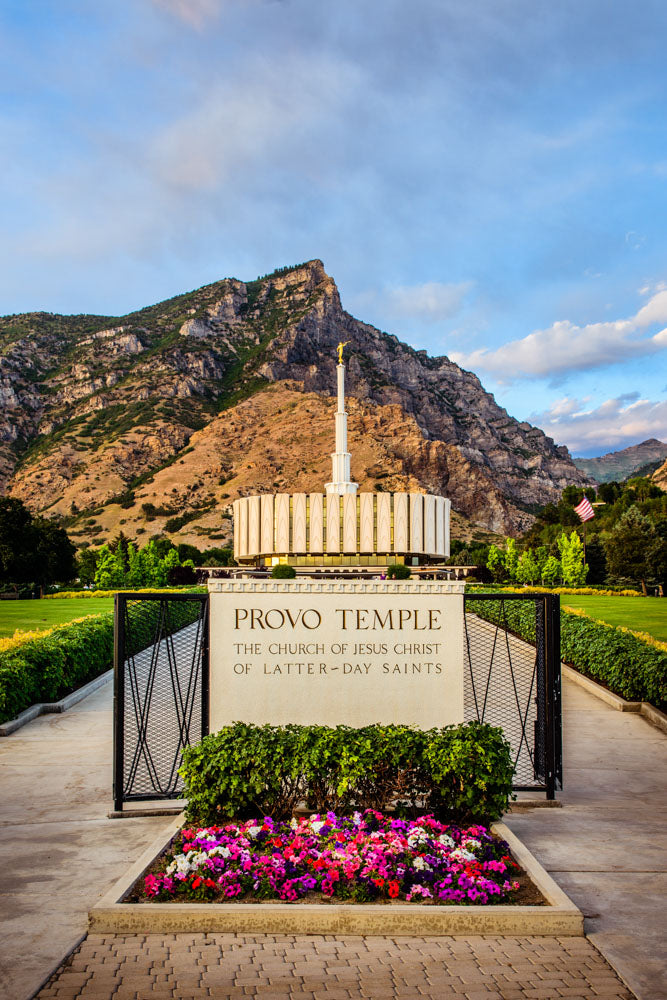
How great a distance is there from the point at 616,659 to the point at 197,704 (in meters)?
8.33

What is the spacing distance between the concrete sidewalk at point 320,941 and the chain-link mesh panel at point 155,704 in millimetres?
658

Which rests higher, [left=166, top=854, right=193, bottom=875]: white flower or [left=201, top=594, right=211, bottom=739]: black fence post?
[left=201, top=594, right=211, bottom=739]: black fence post

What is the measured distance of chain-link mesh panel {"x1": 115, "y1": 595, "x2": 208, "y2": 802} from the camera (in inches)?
291

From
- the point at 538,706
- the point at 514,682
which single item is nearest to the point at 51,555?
the point at 514,682

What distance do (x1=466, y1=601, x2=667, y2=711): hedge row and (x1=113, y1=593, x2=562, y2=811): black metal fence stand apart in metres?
1.37

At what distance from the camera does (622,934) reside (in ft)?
15.9

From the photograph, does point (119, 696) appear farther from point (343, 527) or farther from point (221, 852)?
point (343, 527)

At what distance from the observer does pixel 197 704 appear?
13938mm

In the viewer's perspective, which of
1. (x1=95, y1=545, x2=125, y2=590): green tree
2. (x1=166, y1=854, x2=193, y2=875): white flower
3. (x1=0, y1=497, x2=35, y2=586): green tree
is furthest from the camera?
(x1=0, y1=497, x2=35, y2=586): green tree

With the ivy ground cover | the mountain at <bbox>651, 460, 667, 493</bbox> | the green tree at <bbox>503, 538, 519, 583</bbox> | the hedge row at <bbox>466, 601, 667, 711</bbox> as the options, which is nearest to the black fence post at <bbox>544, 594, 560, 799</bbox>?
the ivy ground cover

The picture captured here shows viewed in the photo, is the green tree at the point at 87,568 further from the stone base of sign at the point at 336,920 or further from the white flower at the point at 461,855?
the white flower at the point at 461,855

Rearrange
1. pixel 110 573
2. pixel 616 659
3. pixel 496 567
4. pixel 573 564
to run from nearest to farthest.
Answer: pixel 616 659 < pixel 110 573 < pixel 573 564 < pixel 496 567

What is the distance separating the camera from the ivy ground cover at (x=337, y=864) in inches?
201

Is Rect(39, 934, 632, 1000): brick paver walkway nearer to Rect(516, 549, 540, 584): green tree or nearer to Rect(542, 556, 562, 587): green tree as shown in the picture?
Rect(542, 556, 562, 587): green tree
